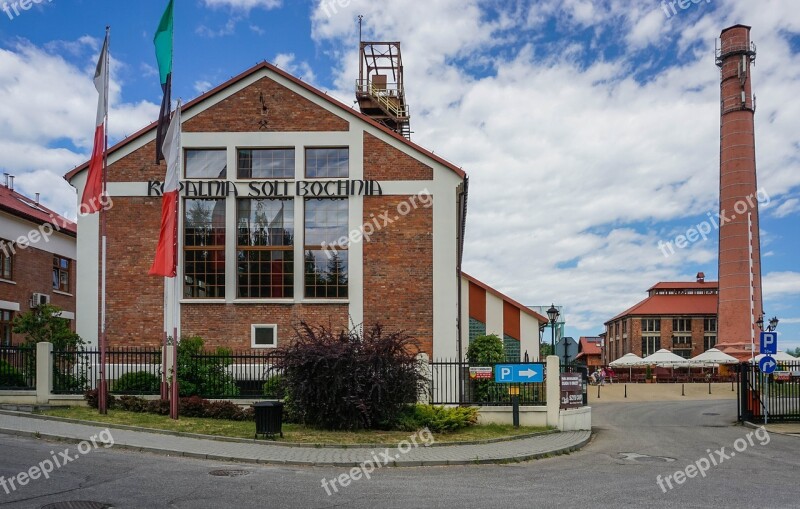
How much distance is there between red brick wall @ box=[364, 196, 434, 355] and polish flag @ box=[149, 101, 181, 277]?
761 cm

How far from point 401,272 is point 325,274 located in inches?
103

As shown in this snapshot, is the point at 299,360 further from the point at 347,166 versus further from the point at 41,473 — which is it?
the point at 347,166

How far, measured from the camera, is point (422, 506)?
399 inches

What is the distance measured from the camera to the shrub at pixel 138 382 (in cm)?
2136

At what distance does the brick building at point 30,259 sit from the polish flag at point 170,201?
45.0 ft

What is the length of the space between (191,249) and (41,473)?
1483 centimetres

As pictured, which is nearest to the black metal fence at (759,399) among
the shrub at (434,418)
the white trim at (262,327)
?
the shrub at (434,418)

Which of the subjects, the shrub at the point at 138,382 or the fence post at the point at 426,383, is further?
the shrub at the point at 138,382

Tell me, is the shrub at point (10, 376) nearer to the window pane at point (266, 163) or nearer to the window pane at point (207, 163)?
the window pane at point (207, 163)

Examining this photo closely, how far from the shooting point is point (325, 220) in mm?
25875

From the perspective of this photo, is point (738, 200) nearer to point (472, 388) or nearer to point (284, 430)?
point (472, 388)

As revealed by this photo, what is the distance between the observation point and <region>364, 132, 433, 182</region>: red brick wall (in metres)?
25.7

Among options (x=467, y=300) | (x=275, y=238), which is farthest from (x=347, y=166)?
(x=467, y=300)

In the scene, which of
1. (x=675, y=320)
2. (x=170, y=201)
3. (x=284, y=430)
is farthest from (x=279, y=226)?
(x=675, y=320)
